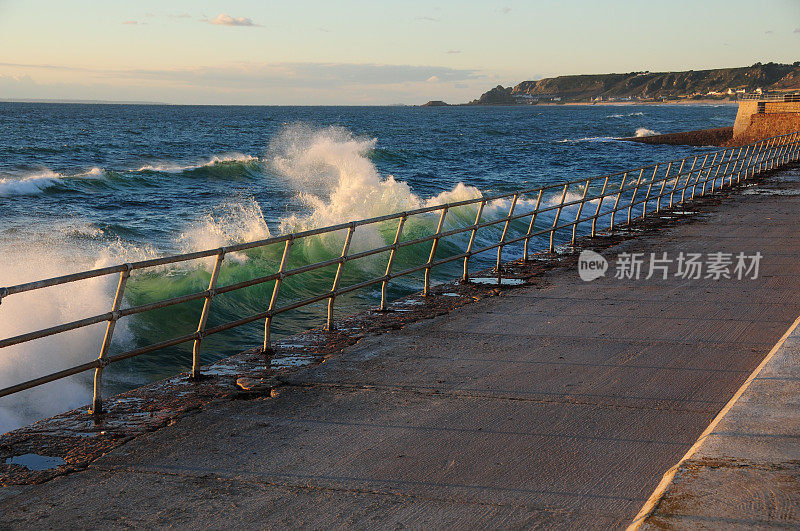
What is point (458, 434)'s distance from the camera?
492 cm

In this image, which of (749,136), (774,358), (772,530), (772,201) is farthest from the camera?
(749,136)

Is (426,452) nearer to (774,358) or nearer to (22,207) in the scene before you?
(774,358)

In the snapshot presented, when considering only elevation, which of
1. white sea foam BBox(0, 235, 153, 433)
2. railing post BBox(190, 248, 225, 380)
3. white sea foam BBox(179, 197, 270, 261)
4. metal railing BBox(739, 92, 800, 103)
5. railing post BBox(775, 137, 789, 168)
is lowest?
white sea foam BBox(179, 197, 270, 261)

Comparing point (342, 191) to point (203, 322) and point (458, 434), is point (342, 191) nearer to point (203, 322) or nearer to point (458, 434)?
point (203, 322)

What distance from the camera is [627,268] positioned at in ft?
36.3

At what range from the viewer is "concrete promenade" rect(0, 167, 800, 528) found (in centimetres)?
391

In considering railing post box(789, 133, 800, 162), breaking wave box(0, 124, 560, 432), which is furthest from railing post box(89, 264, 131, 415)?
railing post box(789, 133, 800, 162)

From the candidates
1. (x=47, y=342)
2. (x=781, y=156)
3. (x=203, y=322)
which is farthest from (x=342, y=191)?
(x=203, y=322)

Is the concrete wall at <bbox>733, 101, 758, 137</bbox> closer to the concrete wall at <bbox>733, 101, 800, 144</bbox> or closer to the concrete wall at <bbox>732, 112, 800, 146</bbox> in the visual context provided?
the concrete wall at <bbox>733, 101, 800, 144</bbox>

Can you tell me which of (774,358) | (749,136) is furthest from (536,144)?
(774,358)

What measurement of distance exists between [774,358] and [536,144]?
79518 mm

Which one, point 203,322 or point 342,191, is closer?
point 203,322

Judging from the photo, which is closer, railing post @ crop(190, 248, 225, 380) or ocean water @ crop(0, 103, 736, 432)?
railing post @ crop(190, 248, 225, 380)

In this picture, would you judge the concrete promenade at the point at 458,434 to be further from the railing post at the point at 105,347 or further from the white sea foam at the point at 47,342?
the white sea foam at the point at 47,342
